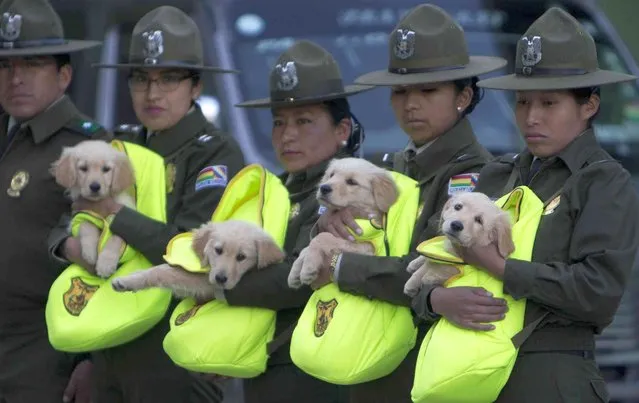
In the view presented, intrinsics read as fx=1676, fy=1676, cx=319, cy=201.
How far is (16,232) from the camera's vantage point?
22.9ft

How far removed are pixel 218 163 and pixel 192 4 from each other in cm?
322

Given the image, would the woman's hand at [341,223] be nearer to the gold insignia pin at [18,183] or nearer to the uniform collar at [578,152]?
the uniform collar at [578,152]

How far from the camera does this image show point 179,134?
6.66 m

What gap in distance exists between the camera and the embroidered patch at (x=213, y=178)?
6.46m

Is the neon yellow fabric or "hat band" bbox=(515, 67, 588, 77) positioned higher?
"hat band" bbox=(515, 67, 588, 77)

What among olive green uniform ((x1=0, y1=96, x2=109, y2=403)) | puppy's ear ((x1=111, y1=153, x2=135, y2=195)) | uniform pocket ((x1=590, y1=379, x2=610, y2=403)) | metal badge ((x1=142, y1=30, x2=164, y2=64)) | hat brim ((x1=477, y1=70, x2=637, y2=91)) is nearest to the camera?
uniform pocket ((x1=590, y1=379, x2=610, y2=403))

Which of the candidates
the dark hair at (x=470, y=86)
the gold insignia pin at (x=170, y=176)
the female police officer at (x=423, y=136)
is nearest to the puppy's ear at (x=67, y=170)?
the gold insignia pin at (x=170, y=176)

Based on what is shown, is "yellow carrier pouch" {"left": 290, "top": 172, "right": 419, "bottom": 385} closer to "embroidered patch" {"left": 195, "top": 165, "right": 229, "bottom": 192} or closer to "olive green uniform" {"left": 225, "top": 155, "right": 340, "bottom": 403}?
"olive green uniform" {"left": 225, "top": 155, "right": 340, "bottom": 403}

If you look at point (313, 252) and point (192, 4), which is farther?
point (192, 4)

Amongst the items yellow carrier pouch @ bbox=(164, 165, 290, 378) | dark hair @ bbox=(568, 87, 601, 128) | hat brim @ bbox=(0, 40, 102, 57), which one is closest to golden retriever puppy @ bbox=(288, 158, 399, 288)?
yellow carrier pouch @ bbox=(164, 165, 290, 378)

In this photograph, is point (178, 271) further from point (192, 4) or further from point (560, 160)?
point (192, 4)

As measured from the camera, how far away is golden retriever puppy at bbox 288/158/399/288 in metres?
5.68

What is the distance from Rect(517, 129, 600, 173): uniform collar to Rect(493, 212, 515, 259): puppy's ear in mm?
292

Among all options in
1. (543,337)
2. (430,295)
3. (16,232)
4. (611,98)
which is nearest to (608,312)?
(543,337)
